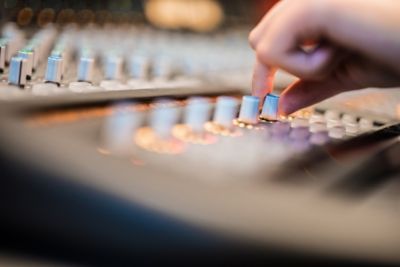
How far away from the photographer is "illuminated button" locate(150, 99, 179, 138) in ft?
1.34

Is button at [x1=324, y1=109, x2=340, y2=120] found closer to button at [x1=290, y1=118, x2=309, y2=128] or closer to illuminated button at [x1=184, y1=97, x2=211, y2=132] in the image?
button at [x1=290, y1=118, x2=309, y2=128]

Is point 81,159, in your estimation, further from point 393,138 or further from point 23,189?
point 393,138

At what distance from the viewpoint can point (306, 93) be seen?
628 mm

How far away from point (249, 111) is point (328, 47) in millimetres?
99

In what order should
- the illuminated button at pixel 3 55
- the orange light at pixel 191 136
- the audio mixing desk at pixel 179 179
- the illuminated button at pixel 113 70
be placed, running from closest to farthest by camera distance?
the audio mixing desk at pixel 179 179 → the orange light at pixel 191 136 → the illuminated button at pixel 3 55 → the illuminated button at pixel 113 70

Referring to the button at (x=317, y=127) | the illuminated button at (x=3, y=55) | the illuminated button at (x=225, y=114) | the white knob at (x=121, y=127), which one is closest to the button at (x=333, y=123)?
the button at (x=317, y=127)

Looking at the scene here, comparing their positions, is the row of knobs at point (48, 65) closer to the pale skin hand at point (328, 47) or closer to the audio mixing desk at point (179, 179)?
the audio mixing desk at point (179, 179)

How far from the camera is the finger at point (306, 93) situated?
0.62m

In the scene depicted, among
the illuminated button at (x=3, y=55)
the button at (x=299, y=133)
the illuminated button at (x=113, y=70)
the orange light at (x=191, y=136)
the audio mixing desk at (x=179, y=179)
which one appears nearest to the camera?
the audio mixing desk at (x=179, y=179)

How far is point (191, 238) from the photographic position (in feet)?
0.84

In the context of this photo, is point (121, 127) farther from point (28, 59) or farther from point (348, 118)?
point (348, 118)

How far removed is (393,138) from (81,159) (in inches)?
16.1

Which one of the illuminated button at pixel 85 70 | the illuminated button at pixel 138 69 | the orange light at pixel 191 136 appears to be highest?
the orange light at pixel 191 136

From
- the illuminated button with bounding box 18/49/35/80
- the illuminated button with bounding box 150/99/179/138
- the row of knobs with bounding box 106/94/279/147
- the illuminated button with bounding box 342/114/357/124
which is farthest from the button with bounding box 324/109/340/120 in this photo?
the illuminated button with bounding box 18/49/35/80
